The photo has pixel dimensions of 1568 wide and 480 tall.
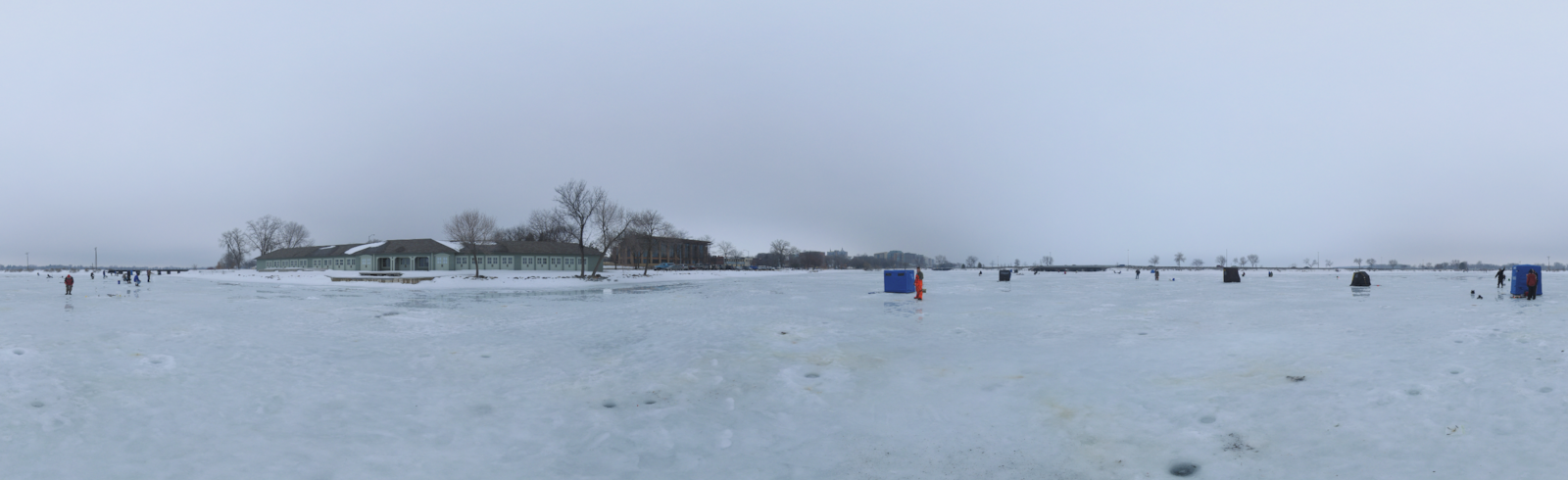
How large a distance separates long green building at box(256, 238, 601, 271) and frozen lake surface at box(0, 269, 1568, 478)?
67047mm

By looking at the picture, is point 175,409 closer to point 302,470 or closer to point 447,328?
point 302,470

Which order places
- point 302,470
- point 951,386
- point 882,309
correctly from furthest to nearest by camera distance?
point 882,309 < point 951,386 < point 302,470

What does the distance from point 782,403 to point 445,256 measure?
81196mm

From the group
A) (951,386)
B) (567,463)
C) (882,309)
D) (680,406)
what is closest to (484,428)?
(567,463)

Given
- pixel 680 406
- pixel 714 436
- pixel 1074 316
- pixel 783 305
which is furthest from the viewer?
pixel 783 305

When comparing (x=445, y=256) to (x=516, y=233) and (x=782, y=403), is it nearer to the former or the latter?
(x=516, y=233)

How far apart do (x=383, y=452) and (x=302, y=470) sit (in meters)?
0.60

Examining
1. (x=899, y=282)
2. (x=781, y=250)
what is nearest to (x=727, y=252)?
(x=781, y=250)

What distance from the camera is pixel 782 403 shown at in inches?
307

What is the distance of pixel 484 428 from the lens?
6.68 metres

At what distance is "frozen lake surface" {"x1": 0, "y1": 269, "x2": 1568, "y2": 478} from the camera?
558cm

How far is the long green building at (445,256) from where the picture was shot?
255ft

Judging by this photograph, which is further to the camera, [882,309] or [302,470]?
[882,309]

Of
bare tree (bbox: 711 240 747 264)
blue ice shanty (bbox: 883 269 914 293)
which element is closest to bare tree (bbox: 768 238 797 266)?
bare tree (bbox: 711 240 747 264)
